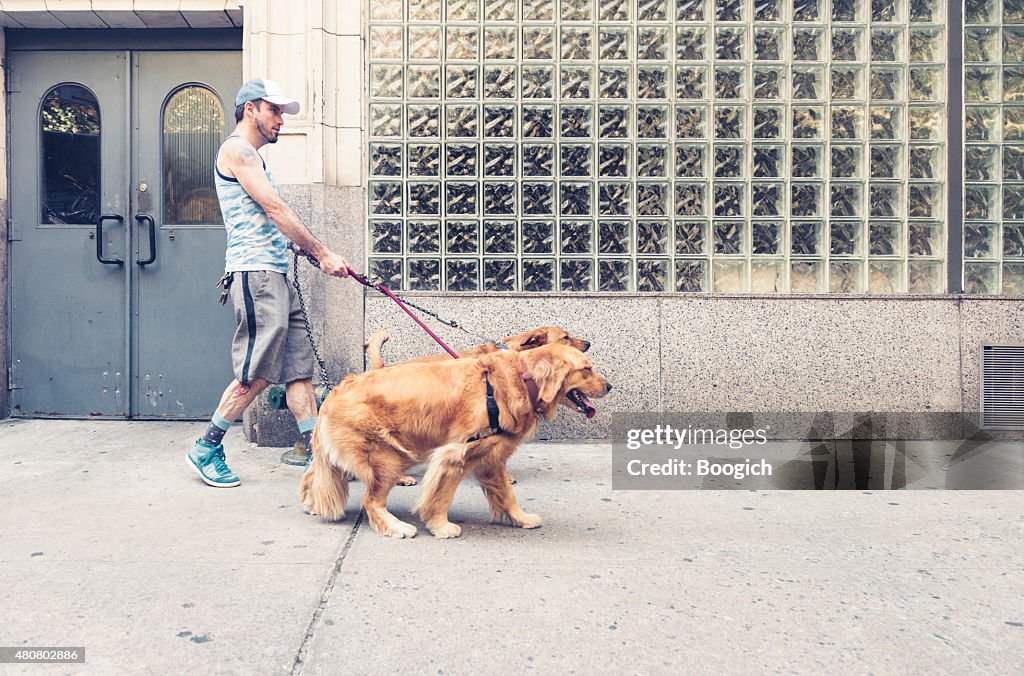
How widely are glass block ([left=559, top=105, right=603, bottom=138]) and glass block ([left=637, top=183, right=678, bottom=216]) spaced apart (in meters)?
0.55

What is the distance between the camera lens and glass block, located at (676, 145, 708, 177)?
5859 mm

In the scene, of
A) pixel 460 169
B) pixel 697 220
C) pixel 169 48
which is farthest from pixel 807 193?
pixel 169 48

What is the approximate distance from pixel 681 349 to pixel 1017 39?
3330mm

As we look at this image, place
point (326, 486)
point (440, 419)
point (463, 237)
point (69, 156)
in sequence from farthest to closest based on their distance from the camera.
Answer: point (69, 156), point (463, 237), point (326, 486), point (440, 419)

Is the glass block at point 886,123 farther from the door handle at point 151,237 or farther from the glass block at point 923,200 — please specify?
the door handle at point 151,237

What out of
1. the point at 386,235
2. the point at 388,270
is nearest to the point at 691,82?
the point at 386,235

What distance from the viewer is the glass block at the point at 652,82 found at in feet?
19.2

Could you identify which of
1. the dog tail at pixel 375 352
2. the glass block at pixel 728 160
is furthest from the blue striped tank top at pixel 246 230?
the glass block at pixel 728 160

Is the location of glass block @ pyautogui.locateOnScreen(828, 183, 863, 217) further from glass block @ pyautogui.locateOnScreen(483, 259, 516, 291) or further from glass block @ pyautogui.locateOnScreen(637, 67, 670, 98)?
glass block @ pyautogui.locateOnScreen(483, 259, 516, 291)

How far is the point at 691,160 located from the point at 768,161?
0.56m

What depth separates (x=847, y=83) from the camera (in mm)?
5879

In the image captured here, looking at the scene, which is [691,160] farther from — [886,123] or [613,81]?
[886,123]

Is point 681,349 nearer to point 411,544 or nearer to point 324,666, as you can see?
point 411,544

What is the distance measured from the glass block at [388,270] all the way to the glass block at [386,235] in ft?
0.24
